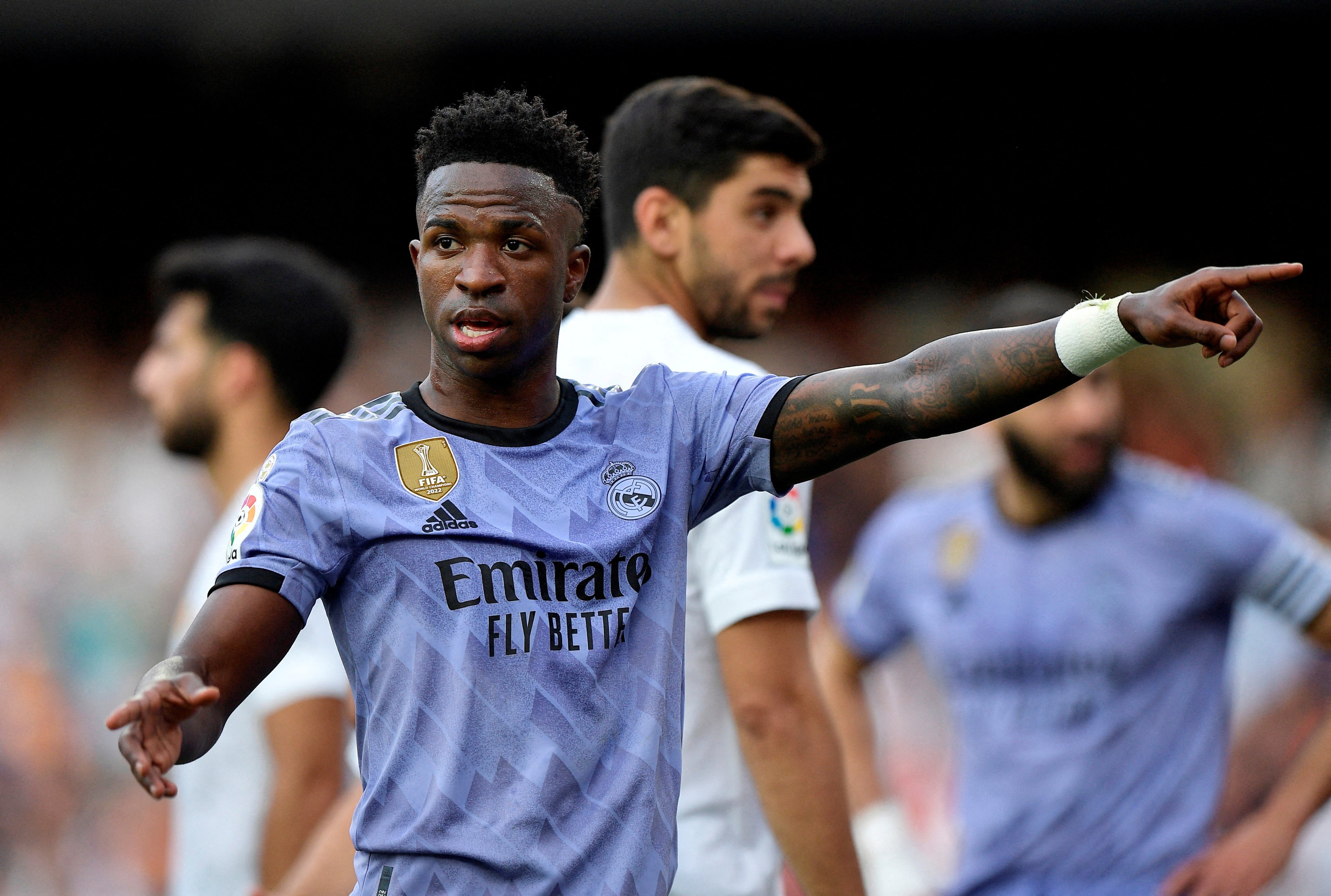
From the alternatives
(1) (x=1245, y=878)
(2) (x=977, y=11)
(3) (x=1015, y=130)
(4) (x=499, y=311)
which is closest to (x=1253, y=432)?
(3) (x=1015, y=130)

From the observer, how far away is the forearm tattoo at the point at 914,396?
2217 mm

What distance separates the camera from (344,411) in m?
9.39

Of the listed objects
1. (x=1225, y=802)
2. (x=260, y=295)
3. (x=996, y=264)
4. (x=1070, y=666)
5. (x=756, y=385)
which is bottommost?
(x=1225, y=802)

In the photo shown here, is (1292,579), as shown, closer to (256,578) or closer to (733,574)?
(733,574)

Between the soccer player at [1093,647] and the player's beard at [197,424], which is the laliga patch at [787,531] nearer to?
the soccer player at [1093,647]

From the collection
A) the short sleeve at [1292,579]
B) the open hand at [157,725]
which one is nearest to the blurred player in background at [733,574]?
the open hand at [157,725]

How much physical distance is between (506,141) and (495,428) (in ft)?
1.50

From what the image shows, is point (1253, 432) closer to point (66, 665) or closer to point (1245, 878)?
point (1245, 878)

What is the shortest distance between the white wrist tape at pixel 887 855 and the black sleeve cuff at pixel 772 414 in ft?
9.13

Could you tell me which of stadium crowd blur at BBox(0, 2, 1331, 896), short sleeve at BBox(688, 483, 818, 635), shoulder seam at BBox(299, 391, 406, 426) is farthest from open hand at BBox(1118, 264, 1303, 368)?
stadium crowd blur at BBox(0, 2, 1331, 896)

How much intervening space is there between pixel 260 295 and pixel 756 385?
281 centimetres

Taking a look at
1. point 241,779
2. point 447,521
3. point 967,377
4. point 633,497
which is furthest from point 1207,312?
point 241,779

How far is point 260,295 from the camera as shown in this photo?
485 centimetres

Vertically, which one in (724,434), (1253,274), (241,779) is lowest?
(241,779)
